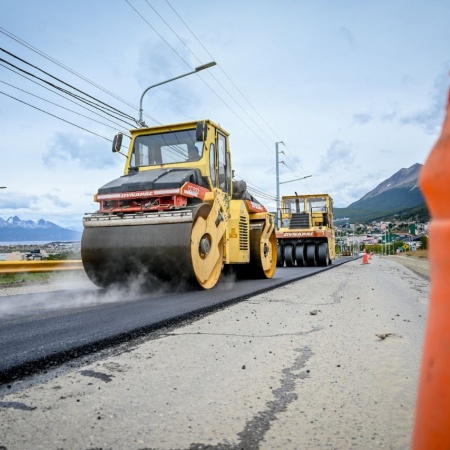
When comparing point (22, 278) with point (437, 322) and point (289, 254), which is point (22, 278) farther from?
point (437, 322)

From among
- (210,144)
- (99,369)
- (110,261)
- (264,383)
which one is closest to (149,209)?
(110,261)

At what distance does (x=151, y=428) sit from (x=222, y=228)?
18.8 ft

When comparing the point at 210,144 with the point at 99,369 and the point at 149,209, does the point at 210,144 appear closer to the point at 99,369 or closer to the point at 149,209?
the point at 149,209

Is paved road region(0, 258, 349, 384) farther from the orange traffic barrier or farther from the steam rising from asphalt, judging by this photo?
the orange traffic barrier

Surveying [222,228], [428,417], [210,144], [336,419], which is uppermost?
[210,144]

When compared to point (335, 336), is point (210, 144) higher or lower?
higher

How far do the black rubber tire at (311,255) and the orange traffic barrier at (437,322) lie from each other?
16.5m

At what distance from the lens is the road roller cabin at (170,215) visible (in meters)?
6.20

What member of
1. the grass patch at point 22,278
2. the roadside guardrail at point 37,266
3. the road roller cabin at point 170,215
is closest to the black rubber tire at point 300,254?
the roadside guardrail at point 37,266

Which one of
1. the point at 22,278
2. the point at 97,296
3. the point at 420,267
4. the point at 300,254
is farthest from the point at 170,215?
the point at 420,267

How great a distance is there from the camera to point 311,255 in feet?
56.1

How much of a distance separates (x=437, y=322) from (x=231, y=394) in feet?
4.75

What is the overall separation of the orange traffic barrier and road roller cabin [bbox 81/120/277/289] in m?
5.25

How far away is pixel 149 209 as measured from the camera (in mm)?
6527
